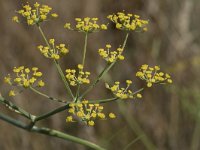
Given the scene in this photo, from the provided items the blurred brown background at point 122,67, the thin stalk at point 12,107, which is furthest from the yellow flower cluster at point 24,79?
the blurred brown background at point 122,67

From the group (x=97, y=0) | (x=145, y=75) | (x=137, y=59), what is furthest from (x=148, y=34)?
(x=145, y=75)

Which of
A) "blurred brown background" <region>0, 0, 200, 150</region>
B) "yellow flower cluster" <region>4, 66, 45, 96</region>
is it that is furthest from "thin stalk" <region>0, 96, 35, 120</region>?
"blurred brown background" <region>0, 0, 200, 150</region>

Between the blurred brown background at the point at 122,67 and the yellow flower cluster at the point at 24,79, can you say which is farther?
the blurred brown background at the point at 122,67

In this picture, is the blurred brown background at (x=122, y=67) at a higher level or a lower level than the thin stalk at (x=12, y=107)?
lower

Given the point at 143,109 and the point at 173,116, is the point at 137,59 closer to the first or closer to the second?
the point at 143,109

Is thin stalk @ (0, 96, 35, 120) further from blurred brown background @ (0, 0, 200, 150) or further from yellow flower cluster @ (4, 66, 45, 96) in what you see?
blurred brown background @ (0, 0, 200, 150)

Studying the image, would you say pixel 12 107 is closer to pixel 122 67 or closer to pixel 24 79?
pixel 24 79

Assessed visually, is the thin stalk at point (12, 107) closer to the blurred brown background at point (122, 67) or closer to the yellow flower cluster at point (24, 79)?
the yellow flower cluster at point (24, 79)

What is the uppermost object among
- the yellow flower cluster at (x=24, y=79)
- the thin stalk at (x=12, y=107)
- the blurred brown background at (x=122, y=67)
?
the yellow flower cluster at (x=24, y=79)
